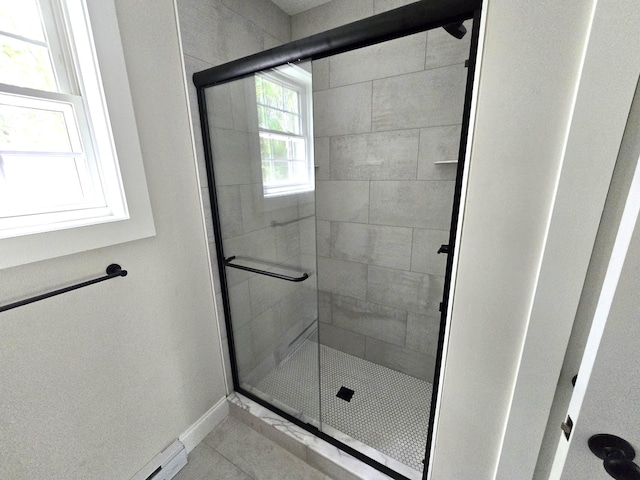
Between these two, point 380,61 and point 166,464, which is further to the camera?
point 380,61

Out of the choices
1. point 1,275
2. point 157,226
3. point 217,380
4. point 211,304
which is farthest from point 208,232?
point 217,380

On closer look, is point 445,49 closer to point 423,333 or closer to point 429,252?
point 429,252

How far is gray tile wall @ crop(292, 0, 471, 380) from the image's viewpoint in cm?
153

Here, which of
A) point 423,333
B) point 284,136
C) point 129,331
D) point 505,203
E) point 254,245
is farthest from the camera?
point 423,333

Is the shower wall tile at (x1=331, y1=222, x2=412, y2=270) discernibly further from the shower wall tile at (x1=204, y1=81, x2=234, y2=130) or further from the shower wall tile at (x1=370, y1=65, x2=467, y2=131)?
the shower wall tile at (x1=204, y1=81, x2=234, y2=130)

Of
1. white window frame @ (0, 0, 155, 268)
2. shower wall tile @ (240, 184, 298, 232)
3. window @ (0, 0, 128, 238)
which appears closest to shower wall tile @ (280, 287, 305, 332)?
shower wall tile @ (240, 184, 298, 232)

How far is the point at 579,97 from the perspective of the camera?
21.7 inches

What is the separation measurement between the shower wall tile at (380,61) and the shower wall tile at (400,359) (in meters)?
1.87

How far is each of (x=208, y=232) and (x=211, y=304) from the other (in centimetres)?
42

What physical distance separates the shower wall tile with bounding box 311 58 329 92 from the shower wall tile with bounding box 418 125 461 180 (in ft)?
2.51

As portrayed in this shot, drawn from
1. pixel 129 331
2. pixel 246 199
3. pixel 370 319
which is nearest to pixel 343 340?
pixel 370 319

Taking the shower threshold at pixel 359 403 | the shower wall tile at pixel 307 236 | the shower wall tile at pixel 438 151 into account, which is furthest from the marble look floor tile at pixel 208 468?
the shower wall tile at pixel 438 151

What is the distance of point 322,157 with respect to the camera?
1942 mm

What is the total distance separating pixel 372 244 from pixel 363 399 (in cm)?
106
